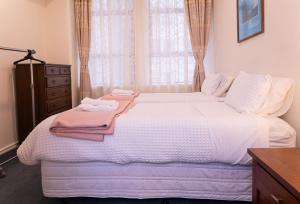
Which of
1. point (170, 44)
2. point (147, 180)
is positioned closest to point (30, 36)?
point (170, 44)

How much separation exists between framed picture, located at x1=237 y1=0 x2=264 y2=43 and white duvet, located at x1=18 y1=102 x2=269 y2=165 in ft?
3.83

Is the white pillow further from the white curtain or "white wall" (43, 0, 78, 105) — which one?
"white wall" (43, 0, 78, 105)

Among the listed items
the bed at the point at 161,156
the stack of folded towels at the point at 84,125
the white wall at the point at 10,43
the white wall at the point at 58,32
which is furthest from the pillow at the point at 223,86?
the white wall at the point at 10,43

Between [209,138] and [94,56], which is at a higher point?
[94,56]

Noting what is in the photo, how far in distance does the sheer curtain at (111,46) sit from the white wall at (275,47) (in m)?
1.93

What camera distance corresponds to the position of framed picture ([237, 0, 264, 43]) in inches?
101

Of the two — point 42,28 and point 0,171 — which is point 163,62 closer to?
point 42,28

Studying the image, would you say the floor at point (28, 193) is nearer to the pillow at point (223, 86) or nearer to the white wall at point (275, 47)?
the white wall at point (275, 47)

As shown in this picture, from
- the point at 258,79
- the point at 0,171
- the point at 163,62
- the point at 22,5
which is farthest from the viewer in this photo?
the point at 163,62

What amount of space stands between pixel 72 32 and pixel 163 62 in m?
1.71

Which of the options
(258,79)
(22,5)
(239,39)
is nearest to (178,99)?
(239,39)

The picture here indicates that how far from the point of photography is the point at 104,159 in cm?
184

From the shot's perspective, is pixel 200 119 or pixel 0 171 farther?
pixel 0 171

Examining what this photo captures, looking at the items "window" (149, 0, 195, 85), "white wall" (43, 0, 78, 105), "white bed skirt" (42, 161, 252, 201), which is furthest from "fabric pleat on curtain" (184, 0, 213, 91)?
"white bed skirt" (42, 161, 252, 201)
